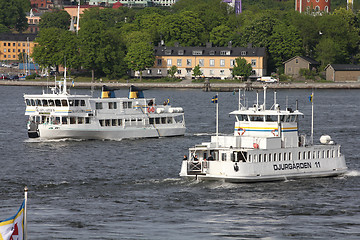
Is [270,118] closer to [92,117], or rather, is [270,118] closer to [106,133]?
[106,133]

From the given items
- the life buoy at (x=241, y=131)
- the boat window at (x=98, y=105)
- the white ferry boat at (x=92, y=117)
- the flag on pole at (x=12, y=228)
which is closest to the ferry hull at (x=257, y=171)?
the life buoy at (x=241, y=131)

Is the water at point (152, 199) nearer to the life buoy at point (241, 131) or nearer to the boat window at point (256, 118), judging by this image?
the life buoy at point (241, 131)

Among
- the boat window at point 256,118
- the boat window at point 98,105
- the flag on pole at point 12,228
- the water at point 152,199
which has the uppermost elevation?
the boat window at point 256,118

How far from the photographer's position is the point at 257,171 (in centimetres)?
5306

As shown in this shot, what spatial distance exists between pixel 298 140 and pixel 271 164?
3.75 metres

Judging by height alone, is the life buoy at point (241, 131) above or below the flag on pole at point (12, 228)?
above

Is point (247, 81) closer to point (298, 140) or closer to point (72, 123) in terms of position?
point (72, 123)

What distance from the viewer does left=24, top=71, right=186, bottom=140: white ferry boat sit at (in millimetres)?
82312

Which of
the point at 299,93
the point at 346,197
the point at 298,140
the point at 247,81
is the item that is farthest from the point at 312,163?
the point at 247,81

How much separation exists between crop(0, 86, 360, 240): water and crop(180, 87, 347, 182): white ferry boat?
2.30ft

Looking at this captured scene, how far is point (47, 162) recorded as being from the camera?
2650 inches

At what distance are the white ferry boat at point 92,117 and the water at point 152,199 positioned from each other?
3.90 meters

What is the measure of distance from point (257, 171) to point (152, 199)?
7.52 m

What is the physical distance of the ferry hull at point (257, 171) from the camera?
52719 millimetres
